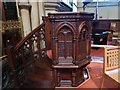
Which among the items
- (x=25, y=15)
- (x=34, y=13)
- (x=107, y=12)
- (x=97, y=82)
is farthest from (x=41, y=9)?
(x=107, y=12)

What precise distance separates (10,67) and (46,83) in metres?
0.63

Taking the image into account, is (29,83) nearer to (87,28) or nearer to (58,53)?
(58,53)

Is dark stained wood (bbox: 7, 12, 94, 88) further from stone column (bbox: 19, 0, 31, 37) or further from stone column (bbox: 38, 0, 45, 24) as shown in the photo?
stone column (bbox: 38, 0, 45, 24)

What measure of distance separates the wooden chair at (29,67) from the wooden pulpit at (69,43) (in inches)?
10.3

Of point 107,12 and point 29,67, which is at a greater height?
point 107,12

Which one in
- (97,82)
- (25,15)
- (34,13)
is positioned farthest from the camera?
(34,13)

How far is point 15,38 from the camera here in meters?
3.11

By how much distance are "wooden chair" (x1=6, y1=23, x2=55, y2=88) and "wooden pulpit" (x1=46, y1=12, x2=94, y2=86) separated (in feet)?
0.86

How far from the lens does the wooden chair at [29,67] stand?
98.9 inches

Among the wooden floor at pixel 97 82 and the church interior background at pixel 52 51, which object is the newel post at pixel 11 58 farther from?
the wooden floor at pixel 97 82

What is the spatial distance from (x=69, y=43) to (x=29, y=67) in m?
0.96

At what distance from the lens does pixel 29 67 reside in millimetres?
2865

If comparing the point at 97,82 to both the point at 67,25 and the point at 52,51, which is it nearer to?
the point at 52,51

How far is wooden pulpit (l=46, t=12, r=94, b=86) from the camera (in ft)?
7.30
